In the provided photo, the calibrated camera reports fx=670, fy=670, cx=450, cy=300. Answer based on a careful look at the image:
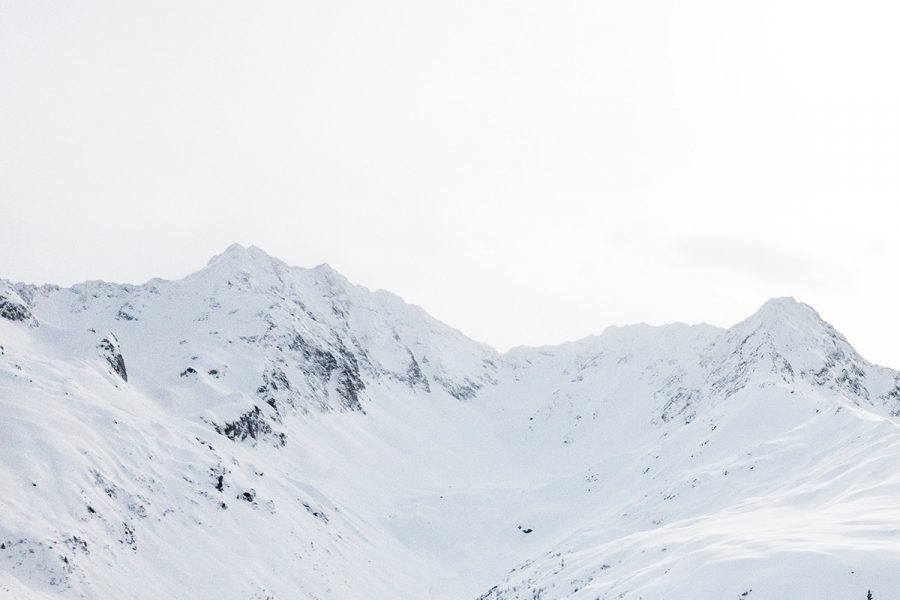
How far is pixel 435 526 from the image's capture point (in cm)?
6425

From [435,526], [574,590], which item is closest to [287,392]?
[435,526]

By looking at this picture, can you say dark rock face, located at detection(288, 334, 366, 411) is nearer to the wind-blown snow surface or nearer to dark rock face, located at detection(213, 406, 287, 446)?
the wind-blown snow surface

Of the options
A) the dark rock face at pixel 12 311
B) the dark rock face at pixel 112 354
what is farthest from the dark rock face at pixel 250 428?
the dark rock face at pixel 12 311

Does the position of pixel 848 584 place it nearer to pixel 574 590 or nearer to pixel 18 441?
pixel 574 590

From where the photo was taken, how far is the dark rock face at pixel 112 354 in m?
55.0

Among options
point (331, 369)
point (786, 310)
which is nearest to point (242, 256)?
point (331, 369)

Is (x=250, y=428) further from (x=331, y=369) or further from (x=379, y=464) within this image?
(x=331, y=369)

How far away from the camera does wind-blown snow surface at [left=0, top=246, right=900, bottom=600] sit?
87.5 ft

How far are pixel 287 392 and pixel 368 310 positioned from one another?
57463 mm

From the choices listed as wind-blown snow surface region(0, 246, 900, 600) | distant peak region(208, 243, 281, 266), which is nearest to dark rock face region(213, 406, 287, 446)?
wind-blown snow surface region(0, 246, 900, 600)

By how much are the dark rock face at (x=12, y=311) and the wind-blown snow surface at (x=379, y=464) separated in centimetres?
15

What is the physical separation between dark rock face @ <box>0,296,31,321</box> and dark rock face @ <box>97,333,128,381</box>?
11951 mm

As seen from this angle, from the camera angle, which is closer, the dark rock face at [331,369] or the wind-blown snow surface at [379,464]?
the wind-blown snow surface at [379,464]

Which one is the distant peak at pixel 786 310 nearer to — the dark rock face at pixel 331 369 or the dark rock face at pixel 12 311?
the dark rock face at pixel 331 369
